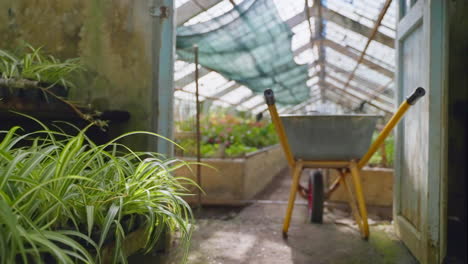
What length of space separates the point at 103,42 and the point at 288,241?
170 centimetres

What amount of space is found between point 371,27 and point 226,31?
2.67 meters

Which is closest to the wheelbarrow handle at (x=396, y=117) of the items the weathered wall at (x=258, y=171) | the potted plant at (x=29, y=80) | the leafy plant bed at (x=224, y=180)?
the leafy plant bed at (x=224, y=180)

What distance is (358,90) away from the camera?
36.8 feet

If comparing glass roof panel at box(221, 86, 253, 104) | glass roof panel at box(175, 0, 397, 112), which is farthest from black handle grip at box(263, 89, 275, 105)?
glass roof panel at box(221, 86, 253, 104)

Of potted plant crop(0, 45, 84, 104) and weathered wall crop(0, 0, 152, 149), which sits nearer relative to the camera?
potted plant crop(0, 45, 84, 104)

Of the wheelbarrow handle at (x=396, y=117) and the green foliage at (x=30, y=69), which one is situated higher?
the green foliage at (x=30, y=69)

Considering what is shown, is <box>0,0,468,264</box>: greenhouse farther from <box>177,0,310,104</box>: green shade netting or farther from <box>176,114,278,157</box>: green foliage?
<box>176,114,278,157</box>: green foliage

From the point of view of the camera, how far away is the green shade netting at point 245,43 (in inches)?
142

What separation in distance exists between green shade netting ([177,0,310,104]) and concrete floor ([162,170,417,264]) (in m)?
1.88

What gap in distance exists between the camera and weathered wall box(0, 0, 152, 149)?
6.79 ft

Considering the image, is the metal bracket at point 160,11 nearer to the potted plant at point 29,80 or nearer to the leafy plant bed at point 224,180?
the potted plant at point 29,80

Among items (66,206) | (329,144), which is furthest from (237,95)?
(66,206)

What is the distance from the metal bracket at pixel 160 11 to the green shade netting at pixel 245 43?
1.49 metres

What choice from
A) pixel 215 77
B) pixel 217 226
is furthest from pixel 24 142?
pixel 215 77
